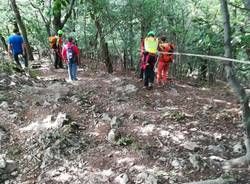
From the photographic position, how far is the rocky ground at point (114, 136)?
21.6 feet

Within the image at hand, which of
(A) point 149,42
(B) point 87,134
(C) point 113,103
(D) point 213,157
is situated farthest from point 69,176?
(A) point 149,42

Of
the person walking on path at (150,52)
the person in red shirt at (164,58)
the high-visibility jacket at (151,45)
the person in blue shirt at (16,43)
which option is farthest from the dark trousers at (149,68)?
the person in blue shirt at (16,43)

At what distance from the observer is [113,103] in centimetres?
Answer: 992

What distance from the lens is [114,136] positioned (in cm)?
766

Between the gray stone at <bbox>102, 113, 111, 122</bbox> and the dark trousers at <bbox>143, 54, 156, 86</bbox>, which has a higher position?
the dark trousers at <bbox>143, 54, 156, 86</bbox>

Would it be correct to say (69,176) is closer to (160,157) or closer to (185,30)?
(160,157)

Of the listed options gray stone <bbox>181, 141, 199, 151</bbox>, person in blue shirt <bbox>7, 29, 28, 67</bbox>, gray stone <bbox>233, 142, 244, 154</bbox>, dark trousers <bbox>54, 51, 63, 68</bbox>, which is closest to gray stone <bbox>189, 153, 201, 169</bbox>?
gray stone <bbox>181, 141, 199, 151</bbox>

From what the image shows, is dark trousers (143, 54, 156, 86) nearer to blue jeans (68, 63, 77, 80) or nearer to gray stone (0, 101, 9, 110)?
blue jeans (68, 63, 77, 80)

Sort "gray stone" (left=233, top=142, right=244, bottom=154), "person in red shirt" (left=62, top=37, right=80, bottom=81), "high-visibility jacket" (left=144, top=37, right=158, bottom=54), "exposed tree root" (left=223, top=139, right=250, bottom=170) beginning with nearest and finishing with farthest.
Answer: "exposed tree root" (left=223, top=139, right=250, bottom=170) < "gray stone" (left=233, top=142, right=244, bottom=154) < "high-visibility jacket" (left=144, top=37, right=158, bottom=54) < "person in red shirt" (left=62, top=37, right=80, bottom=81)

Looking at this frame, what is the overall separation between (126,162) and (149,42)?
490cm

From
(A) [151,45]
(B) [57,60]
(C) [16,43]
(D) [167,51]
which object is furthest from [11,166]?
(B) [57,60]

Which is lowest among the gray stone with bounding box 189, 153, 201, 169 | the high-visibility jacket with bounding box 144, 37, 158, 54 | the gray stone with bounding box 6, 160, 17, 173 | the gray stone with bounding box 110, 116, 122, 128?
the gray stone with bounding box 6, 160, 17, 173

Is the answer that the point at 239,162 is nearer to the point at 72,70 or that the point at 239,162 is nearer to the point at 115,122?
the point at 115,122

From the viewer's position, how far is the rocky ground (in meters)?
6.58
